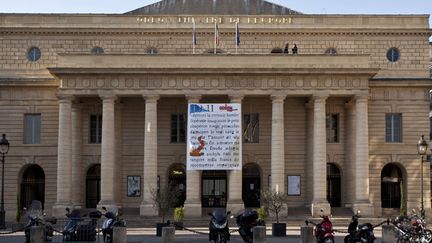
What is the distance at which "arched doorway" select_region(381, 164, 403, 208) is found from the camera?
56.1m

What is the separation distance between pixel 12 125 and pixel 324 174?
856 inches

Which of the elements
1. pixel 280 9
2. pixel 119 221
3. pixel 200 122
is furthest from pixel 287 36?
pixel 119 221

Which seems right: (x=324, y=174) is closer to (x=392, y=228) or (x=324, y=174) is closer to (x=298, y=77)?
(x=298, y=77)

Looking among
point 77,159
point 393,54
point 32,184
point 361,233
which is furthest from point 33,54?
point 361,233

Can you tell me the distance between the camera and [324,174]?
167 feet

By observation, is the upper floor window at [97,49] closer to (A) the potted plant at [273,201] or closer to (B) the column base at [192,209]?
(B) the column base at [192,209]

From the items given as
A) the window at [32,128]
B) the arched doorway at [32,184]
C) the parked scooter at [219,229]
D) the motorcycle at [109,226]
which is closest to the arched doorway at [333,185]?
the arched doorway at [32,184]

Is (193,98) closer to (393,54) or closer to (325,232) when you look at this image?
(393,54)

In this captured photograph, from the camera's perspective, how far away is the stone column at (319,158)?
1998 inches

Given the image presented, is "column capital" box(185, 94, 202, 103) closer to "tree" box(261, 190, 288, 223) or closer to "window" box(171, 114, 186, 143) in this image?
"window" box(171, 114, 186, 143)

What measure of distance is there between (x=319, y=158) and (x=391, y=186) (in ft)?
27.4

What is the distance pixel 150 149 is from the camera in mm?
51031

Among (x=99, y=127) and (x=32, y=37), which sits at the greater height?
(x=32, y=37)

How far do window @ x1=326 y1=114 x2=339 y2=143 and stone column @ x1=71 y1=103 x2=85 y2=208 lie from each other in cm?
1727
